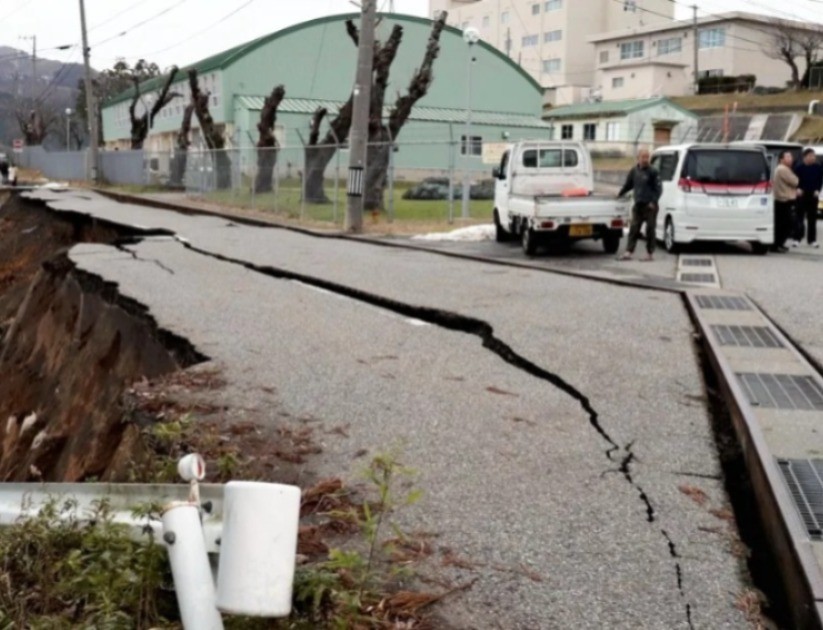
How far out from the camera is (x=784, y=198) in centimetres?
1686

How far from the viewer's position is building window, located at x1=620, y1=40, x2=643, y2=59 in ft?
246

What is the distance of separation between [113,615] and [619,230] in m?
14.5

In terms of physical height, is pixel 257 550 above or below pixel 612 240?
below

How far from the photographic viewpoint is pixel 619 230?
16.5 metres

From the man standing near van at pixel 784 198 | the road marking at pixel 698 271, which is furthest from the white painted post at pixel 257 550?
the man standing near van at pixel 784 198

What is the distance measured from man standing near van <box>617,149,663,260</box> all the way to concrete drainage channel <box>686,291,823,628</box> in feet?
20.2

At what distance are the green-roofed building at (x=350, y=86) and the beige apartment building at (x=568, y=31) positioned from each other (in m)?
20.4

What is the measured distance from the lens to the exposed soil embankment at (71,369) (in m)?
7.14

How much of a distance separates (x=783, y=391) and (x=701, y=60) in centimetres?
6984

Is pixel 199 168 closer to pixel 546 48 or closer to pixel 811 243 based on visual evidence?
pixel 811 243

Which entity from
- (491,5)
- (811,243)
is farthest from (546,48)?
(811,243)

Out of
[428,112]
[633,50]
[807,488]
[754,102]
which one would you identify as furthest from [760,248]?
[633,50]

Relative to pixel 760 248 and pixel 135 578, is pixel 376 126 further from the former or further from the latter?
pixel 135 578

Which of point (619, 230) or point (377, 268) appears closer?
point (377, 268)
